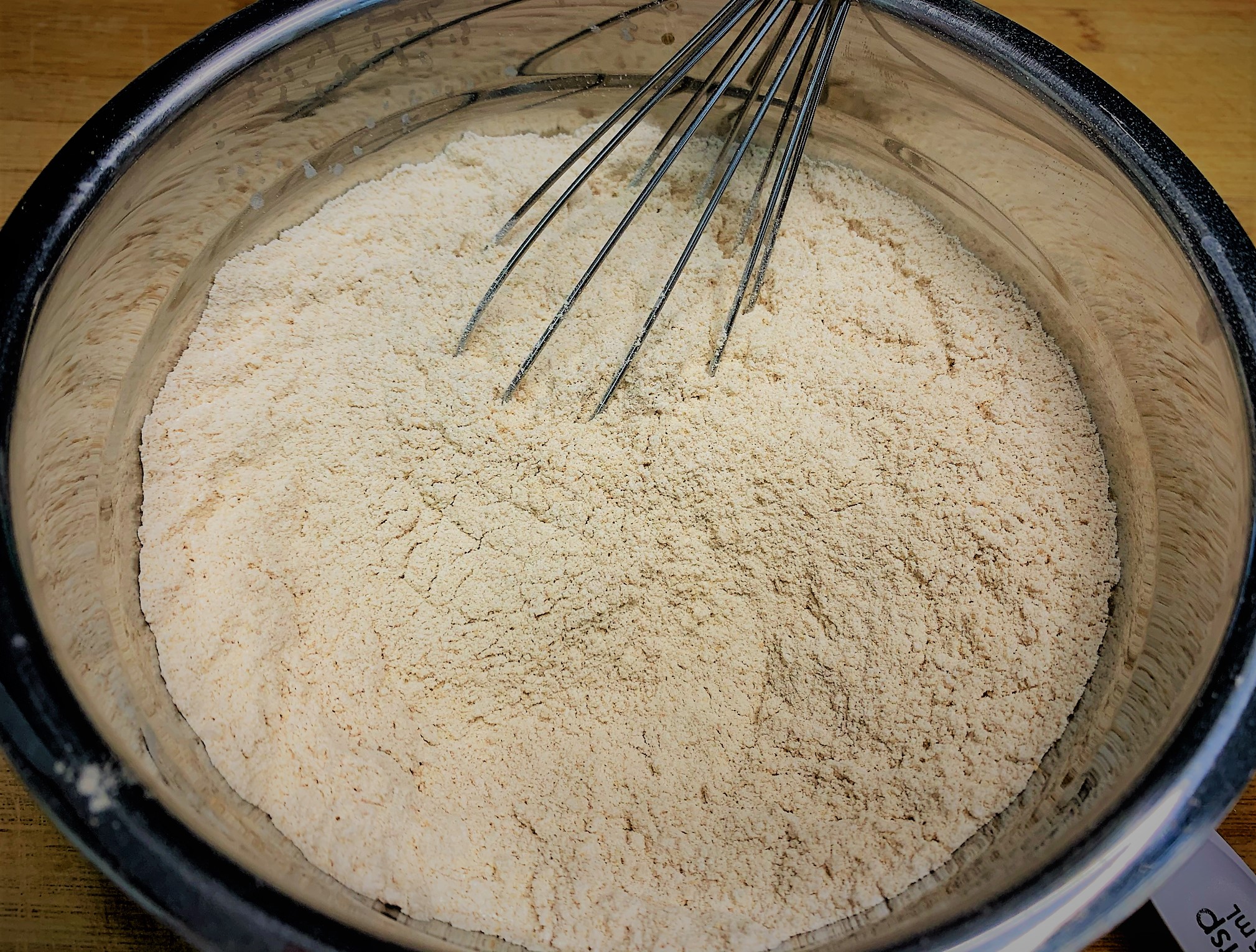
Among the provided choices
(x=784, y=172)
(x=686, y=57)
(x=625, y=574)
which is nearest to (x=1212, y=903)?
(x=625, y=574)

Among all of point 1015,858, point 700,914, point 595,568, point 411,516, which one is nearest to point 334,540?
point 411,516

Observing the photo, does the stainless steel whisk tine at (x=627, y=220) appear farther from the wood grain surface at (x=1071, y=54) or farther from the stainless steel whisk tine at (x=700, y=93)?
the wood grain surface at (x=1071, y=54)

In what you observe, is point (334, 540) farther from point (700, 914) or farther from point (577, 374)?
point (700, 914)

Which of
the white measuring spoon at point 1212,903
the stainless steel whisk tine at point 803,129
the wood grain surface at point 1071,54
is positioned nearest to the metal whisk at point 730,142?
the stainless steel whisk tine at point 803,129

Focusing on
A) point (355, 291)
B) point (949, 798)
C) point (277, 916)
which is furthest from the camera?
point (355, 291)

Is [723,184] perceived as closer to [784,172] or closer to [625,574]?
[784,172]

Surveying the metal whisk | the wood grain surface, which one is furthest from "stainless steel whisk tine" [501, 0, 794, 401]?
the wood grain surface

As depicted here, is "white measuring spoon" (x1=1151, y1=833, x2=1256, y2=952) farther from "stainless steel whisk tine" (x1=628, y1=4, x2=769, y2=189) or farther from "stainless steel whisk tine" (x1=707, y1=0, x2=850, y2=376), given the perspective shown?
"stainless steel whisk tine" (x1=628, y1=4, x2=769, y2=189)
